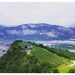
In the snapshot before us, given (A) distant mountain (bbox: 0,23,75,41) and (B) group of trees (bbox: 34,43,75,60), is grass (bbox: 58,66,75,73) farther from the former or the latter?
(A) distant mountain (bbox: 0,23,75,41)

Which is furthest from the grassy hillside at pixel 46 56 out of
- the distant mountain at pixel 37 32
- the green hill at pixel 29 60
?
the distant mountain at pixel 37 32

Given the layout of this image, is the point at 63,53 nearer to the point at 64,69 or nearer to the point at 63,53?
the point at 63,53

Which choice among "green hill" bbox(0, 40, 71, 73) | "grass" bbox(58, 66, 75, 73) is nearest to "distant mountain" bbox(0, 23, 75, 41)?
"green hill" bbox(0, 40, 71, 73)

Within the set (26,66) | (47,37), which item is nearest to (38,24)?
(47,37)

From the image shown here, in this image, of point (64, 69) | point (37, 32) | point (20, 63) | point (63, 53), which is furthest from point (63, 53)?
point (20, 63)

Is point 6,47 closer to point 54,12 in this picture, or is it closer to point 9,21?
point 9,21

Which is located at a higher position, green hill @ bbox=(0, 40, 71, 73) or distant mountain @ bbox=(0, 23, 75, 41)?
distant mountain @ bbox=(0, 23, 75, 41)
